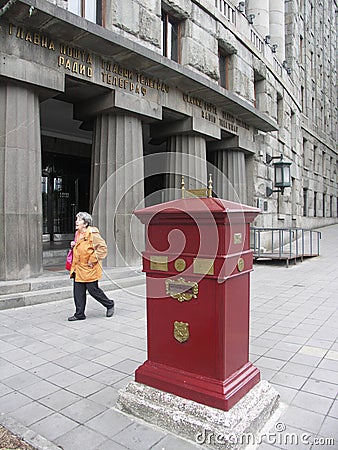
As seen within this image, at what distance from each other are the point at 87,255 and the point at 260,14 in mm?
15676

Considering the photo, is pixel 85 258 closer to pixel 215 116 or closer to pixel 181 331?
pixel 181 331

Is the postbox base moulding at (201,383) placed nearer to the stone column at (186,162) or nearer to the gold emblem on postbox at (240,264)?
the gold emblem on postbox at (240,264)

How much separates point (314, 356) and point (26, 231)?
532cm

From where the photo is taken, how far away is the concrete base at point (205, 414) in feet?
8.51

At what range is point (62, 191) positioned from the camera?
49.3 ft

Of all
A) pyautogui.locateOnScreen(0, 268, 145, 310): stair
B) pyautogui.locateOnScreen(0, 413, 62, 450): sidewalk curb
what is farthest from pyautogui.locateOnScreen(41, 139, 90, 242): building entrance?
pyautogui.locateOnScreen(0, 413, 62, 450): sidewalk curb

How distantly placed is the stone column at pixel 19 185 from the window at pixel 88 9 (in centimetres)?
227

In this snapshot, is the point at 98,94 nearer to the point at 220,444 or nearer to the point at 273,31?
the point at 220,444

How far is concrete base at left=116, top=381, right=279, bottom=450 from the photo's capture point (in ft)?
8.51

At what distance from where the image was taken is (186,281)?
9.55 feet

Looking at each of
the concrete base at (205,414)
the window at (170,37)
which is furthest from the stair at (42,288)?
the window at (170,37)

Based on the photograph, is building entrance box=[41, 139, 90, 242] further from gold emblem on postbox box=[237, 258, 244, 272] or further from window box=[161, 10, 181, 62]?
gold emblem on postbox box=[237, 258, 244, 272]

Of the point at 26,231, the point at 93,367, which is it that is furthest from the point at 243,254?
the point at 26,231

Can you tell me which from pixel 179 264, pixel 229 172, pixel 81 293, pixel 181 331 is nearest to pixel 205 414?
pixel 181 331
